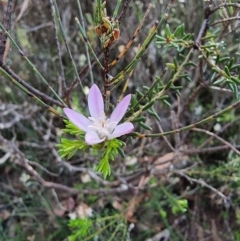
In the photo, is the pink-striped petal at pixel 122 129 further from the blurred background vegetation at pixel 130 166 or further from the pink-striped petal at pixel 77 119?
the blurred background vegetation at pixel 130 166

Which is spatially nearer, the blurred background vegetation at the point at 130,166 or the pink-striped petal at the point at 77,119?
the pink-striped petal at the point at 77,119

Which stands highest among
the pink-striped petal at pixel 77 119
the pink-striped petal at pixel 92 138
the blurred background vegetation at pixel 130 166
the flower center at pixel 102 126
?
the pink-striped petal at pixel 77 119

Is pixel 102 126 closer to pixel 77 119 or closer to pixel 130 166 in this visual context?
pixel 77 119

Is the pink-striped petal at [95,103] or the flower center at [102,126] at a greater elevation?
the pink-striped petal at [95,103]

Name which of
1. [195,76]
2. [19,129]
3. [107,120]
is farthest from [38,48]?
[107,120]

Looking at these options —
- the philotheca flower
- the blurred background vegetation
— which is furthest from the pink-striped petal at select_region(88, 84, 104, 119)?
the blurred background vegetation

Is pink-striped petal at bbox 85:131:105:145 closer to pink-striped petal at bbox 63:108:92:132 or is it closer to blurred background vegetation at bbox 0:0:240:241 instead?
pink-striped petal at bbox 63:108:92:132

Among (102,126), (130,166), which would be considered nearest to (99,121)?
(102,126)

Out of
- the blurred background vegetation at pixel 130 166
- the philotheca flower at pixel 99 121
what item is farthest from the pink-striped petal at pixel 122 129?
the blurred background vegetation at pixel 130 166
